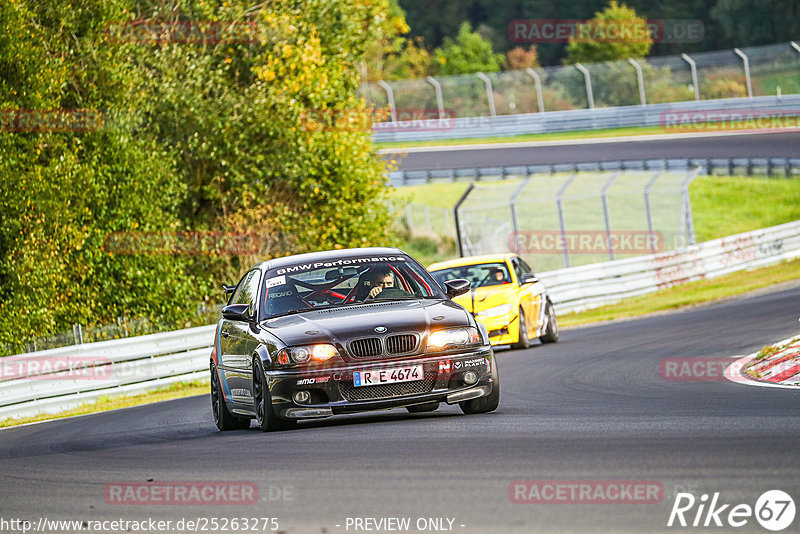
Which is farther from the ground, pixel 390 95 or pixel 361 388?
pixel 361 388

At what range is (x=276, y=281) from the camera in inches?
434

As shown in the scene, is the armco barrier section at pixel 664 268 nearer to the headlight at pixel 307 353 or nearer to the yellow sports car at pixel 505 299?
the yellow sports car at pixel 505 299

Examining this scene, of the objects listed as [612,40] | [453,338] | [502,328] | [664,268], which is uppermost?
[453,338]

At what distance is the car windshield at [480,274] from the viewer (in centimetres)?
2011

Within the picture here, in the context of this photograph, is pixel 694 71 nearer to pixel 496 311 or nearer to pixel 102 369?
pixel 496 311

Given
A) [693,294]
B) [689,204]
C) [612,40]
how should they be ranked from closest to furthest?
[693,294] < [689,204] < [612,40]

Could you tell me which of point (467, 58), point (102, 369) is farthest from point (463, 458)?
point (467, 58)

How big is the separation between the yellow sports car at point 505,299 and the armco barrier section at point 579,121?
3068 cm

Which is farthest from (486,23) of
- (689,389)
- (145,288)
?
(689,389)

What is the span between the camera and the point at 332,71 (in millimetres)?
31031

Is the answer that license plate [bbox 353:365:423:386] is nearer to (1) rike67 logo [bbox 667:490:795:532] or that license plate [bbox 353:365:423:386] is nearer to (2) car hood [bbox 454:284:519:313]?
(1) rike67 logo [bbox 667:490:795:532]

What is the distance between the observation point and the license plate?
9.60 meters

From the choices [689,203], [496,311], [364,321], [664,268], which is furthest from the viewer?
[689,203]

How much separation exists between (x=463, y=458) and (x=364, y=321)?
2.41 meters
